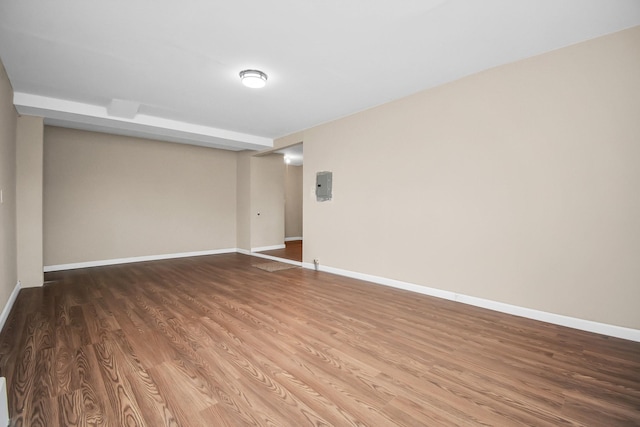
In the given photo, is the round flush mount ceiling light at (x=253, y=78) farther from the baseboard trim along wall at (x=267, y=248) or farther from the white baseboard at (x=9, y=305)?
the baseboard trim along wall at (x=267, y=248)

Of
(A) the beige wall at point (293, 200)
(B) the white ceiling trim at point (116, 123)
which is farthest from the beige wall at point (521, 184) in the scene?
(A) the beige wall at point (293, 200)

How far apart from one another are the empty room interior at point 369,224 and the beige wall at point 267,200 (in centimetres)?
220

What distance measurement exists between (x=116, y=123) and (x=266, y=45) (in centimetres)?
335

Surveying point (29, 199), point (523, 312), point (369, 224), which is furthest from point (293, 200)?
point (523, 312)

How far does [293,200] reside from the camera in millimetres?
9555

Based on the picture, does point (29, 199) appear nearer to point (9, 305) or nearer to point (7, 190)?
point (7, 190)

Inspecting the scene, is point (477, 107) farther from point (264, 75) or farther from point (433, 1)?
point (264, 75)

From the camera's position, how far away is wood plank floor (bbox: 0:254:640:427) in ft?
5.12

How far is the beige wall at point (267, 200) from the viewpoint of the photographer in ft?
23.1

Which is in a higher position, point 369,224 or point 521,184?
point 521,184

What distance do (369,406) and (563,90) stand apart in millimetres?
3167

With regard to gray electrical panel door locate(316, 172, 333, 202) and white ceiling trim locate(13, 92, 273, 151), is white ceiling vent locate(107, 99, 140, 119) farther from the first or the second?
gray electrical panel door locate(316, 172, 333, 202)

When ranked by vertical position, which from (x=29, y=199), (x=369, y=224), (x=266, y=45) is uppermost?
(x=266, y=45)

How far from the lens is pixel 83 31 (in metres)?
2.40
